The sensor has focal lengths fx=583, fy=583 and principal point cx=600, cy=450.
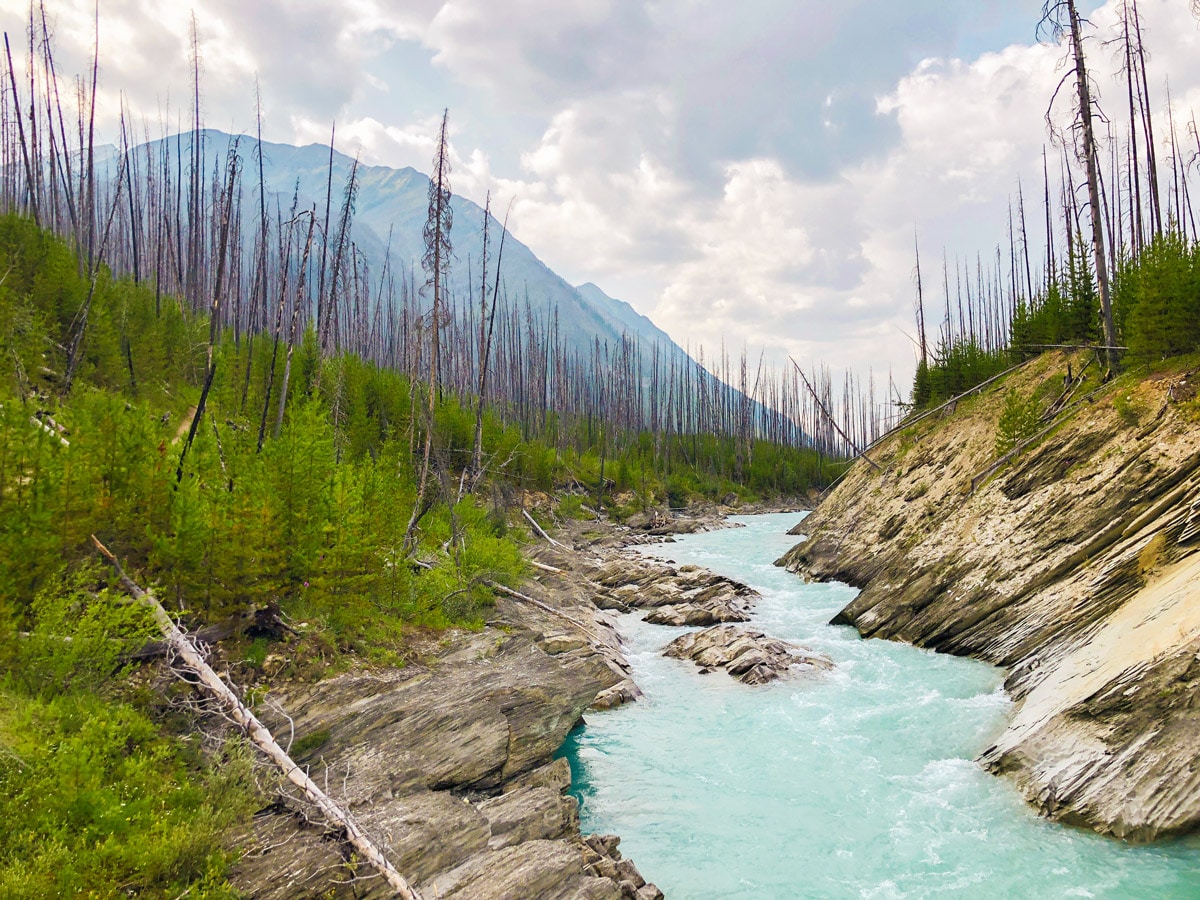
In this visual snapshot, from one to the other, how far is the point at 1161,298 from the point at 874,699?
11553 millimetres

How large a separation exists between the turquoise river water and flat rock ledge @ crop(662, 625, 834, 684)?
462 mm

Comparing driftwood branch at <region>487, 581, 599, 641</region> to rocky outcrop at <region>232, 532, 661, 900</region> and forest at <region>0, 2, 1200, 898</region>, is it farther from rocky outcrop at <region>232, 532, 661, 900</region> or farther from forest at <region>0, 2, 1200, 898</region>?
rocky outcrop at <region>232, 532, 661, 900</region>

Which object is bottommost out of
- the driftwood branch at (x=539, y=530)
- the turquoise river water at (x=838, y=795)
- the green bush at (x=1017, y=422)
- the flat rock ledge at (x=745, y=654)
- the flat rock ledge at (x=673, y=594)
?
the turquoise river water at (x=838, y=795)

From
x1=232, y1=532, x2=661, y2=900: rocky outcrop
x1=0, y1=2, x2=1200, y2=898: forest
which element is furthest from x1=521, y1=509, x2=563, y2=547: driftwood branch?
x1=232, y1=532, x2=661, y2=900: rocky outcrop

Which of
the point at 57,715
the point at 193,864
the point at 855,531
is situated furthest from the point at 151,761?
the point at 855,531

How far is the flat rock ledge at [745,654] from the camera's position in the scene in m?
13.9

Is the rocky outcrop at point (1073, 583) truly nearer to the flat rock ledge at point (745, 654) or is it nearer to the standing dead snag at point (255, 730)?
the flat rock ledge at point (745, 654)

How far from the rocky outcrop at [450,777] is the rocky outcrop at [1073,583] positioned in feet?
20.3

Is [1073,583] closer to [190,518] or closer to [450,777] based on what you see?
[450,777]

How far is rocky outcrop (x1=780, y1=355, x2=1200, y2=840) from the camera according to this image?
7445 millimetres

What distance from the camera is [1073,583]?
1198 centimetres

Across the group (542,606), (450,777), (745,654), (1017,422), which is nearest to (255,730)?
(450,777)

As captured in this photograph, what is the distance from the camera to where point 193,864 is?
5297 millimetres

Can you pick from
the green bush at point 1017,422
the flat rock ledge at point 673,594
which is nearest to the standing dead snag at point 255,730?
the flat rock ledge at point 673,594
